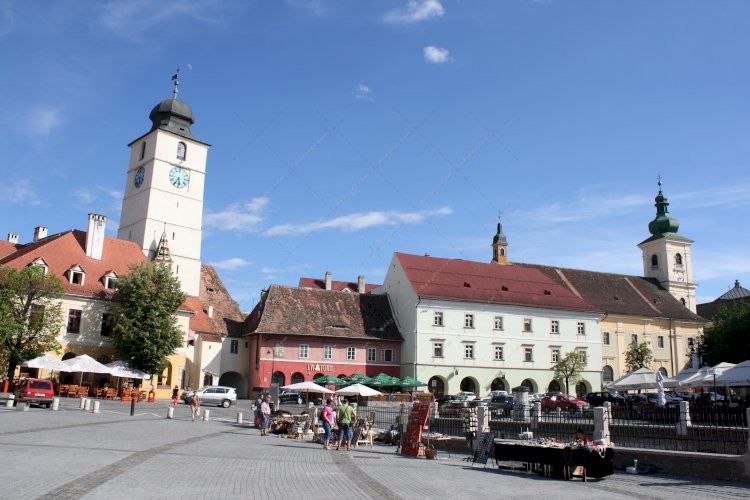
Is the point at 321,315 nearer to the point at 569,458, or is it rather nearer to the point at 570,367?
the point at 570,367

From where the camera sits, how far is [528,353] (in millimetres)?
62906

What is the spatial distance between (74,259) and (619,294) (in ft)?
177

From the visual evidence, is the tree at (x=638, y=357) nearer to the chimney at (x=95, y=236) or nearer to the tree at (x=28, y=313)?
the chimney at (x=95, y=236)

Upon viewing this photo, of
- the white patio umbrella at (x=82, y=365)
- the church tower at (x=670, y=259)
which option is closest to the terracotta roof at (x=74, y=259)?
the white patio umbrella at (x=82, y=365)

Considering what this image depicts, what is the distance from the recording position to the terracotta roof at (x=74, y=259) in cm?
4744

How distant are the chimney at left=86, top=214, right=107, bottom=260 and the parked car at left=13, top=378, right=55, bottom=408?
63.9 feet

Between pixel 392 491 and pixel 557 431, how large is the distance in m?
12.1

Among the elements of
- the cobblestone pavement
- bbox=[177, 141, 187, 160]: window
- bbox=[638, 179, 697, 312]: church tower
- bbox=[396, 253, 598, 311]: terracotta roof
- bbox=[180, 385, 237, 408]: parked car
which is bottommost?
the cobblestone pavement

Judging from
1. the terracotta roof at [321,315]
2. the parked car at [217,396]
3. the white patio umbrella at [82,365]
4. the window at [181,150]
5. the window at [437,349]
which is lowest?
the parked car at [217,396]

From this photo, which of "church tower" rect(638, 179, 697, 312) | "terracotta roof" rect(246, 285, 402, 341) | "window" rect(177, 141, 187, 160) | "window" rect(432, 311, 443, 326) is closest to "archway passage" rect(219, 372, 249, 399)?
"terracotta roof" rect(246, 285, 402, 341)

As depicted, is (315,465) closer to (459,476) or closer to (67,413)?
(459,476)

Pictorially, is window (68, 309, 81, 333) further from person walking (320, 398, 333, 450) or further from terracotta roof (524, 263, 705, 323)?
terracotta roof (524, 263, 705, 323)

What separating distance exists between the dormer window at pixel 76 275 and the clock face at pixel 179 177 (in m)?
20.9

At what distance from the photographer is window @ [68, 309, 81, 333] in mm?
46353
